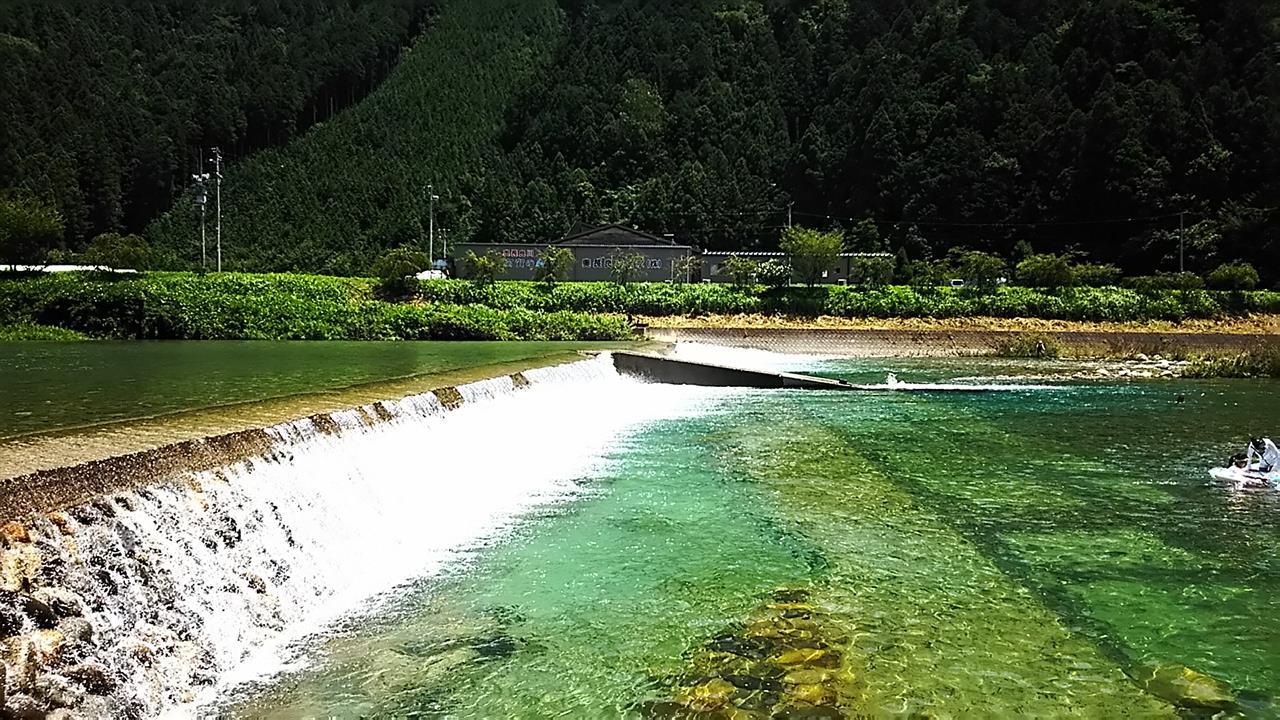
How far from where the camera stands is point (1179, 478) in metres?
12.0

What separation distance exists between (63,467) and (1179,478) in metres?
12.4

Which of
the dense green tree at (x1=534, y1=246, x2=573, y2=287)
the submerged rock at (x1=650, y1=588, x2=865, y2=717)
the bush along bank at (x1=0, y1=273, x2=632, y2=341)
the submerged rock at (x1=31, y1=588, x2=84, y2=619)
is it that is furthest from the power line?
the submerged rock at (x1=31, y1=588, x2=84, y2=619)

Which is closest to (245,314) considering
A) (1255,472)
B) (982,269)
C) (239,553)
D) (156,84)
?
(239,553)

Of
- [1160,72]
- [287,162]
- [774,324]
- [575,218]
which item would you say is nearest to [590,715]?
[774,324]

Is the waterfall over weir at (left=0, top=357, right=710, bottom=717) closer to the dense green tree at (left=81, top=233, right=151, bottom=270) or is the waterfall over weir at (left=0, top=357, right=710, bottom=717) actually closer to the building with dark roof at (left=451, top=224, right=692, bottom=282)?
the dense green tree at (left=81, top=233, right=151, bottom=270)

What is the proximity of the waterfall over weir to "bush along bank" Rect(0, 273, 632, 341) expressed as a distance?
24764 millimetres

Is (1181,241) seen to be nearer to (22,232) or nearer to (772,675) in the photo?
(772,675)

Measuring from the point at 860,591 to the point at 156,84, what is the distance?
417 feet

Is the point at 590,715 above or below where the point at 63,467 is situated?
below

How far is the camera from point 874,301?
44.4 metres

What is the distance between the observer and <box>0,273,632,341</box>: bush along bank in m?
33.5

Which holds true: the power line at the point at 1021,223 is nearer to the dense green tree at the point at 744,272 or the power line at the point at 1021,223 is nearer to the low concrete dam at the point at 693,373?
the dense green tree at the point at 744,272

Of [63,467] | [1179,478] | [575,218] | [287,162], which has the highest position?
[287,162]

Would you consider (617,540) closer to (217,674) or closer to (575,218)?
(217,674)
